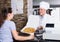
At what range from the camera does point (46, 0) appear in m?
2.26

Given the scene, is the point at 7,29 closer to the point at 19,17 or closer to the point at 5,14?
the point at 5,14

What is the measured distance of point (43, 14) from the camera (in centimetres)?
225

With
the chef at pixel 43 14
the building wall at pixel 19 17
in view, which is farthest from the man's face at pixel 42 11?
the building wall at pixel 19 17

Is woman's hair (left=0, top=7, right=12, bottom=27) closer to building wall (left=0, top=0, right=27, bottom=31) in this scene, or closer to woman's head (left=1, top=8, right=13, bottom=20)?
woman's head (left=1, top=8, right=13, bottom=20)

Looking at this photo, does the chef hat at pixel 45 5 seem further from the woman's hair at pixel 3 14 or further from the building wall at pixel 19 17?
the woman's hair at pixel 3 14

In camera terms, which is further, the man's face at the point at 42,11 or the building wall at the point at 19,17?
the building wall at the point at 19,17

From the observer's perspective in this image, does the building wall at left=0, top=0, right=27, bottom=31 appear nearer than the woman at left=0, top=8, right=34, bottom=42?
No

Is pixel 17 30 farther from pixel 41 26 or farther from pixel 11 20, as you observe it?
pixel 41 26

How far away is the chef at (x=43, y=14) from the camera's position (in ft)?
7.32

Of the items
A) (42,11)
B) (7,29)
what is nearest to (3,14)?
(7,29)

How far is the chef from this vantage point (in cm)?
223

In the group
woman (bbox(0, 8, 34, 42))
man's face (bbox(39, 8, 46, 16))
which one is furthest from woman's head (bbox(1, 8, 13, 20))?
man's face (bbox(39, 8, 46, 16))

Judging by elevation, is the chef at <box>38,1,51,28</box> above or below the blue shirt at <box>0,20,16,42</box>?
above

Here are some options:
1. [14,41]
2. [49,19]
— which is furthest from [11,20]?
[49,19]
